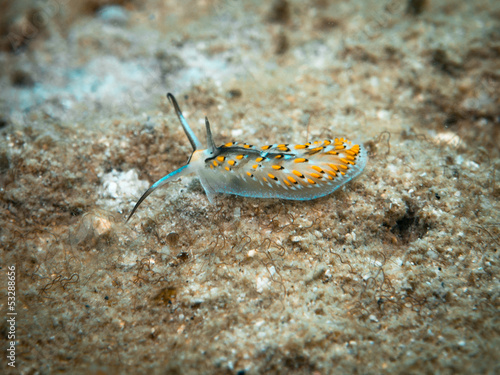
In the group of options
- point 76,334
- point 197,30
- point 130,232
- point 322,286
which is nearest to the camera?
point 76,334

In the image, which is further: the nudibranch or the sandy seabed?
the nudibranch

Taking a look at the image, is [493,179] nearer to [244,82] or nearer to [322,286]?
[322,286]

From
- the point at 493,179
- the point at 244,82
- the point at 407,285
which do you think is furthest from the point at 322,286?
the point at 244,82

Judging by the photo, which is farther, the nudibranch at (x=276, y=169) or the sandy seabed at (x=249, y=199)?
the nudibranch at (x=276, y=169)

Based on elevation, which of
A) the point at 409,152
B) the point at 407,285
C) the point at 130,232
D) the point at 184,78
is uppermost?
the point at 184,78

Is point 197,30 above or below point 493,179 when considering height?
above
